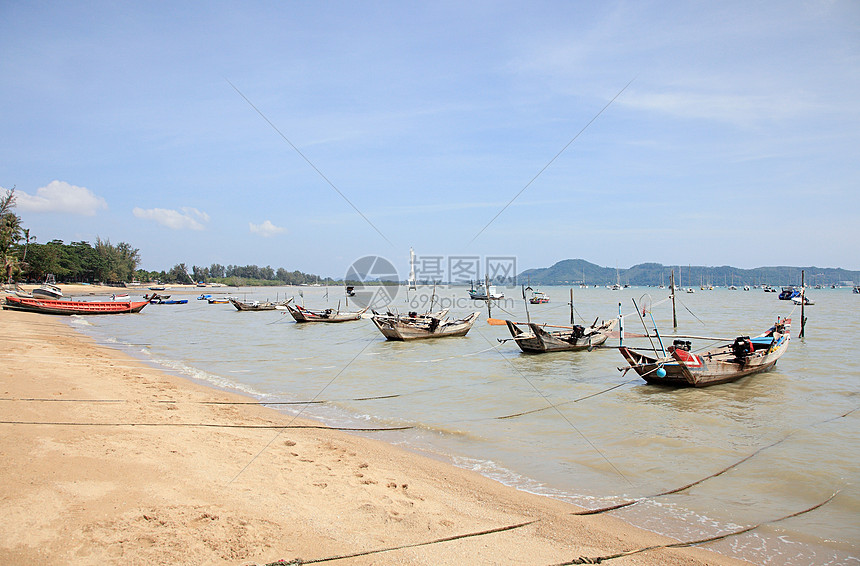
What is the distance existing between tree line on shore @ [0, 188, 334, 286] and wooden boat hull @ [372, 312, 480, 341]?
43.5 metres

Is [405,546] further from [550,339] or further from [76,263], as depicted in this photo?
[76,263]

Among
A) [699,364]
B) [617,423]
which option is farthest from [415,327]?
[617,423]

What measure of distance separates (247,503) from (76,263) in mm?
84669

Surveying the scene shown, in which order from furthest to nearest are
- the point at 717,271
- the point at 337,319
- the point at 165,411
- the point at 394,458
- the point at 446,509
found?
the point at 717,271 < the point at 337,319 < the point at 165,411 < the point at 394,458 < the point at 446,509

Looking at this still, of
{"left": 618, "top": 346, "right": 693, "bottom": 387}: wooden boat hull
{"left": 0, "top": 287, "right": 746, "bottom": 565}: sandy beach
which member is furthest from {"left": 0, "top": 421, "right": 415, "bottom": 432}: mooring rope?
{"left": 618, "top": 346, "right": 693, "bottom": 387}: wooden boat hull

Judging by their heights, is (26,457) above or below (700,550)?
above

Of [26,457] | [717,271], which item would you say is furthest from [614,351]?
[717,271]

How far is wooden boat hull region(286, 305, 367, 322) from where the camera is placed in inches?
1224

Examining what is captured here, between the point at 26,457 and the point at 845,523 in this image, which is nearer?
the point at 26,457

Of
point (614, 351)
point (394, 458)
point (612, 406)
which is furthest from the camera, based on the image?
point (614, 351)

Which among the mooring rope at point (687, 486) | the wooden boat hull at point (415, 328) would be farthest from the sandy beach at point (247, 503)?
the wooden boat hull at point (415, 328)

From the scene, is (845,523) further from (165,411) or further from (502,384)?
(165,411)

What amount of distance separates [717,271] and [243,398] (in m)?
211

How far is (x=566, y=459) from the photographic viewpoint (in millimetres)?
6754
